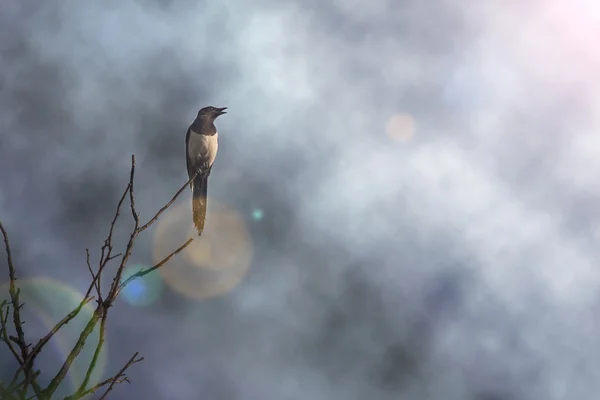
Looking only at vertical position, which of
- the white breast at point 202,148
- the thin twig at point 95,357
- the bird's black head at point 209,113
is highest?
the bird's black head at point 209,113

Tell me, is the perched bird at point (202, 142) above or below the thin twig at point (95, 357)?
above

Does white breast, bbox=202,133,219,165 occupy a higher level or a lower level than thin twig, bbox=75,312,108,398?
higher

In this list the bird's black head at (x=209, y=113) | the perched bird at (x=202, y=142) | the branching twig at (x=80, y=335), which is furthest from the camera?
the bird's black head at (x=209, y=113)

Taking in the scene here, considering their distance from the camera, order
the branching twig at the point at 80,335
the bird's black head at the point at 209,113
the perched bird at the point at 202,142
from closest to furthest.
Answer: the branching twig at the point at 80,335 < the perched bird at the point at 202,142 < the bird's black head at the point at 209,113

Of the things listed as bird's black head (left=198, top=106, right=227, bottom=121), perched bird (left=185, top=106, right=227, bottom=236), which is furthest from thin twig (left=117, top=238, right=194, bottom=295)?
bird's black head (left=198, top=106, right=227, bottom=121)

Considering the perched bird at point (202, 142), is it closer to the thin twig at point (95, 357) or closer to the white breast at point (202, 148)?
→ the white breast at point (202, 148)

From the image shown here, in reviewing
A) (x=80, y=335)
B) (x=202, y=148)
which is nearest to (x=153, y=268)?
(x=80, y=335)

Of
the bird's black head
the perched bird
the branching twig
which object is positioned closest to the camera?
the branching twig

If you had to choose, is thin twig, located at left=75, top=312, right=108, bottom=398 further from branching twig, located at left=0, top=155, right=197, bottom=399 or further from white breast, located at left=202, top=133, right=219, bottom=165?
white breast, located at left=202, top=133, right=219, bottom=165

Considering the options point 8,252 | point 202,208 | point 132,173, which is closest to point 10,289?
point 8,252

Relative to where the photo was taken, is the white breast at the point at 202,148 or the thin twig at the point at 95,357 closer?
the thin twig at the point at 95,357

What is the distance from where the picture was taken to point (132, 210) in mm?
2549

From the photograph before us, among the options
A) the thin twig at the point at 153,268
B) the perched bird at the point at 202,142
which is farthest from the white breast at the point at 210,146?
the thin twig at the point at 153,268

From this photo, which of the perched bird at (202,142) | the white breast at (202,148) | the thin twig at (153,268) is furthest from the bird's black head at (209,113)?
the thin twig at (153,268)
